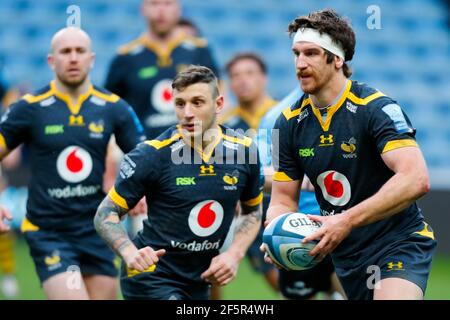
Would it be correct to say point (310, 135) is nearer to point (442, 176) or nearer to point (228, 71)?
point (228, 71)

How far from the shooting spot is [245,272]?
1240 centimetres

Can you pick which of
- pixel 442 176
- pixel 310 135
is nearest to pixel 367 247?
pixel 310 135

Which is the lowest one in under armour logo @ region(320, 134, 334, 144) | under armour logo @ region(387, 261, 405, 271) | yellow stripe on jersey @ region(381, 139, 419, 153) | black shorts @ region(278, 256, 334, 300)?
black shorts @ region(278, 256, 334, 300)

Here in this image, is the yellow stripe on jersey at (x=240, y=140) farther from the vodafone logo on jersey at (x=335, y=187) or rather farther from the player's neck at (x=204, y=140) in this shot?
the vodafone logo on jersey at (x=335, y=187)

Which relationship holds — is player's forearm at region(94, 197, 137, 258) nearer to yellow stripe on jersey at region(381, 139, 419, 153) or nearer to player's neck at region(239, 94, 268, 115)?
yellow stripe on jersey at region(381, 139, 419, 153)

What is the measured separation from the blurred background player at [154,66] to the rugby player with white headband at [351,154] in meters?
3.70

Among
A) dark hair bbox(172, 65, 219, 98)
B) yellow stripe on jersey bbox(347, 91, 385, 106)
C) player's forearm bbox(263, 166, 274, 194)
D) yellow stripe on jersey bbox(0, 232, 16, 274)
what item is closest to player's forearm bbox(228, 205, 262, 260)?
player's forearm bbox(263, 166, 274, 194)

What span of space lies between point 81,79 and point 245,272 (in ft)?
19.3

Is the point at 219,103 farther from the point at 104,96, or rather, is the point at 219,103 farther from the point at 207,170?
the point at 104,96

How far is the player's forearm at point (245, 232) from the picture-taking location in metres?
6.00

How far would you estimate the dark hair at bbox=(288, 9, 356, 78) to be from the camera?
536cm

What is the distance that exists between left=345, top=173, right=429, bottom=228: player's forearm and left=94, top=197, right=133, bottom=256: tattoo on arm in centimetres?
149

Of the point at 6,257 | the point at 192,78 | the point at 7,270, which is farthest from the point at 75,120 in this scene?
the point at 6,257

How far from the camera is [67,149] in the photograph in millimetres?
6988
